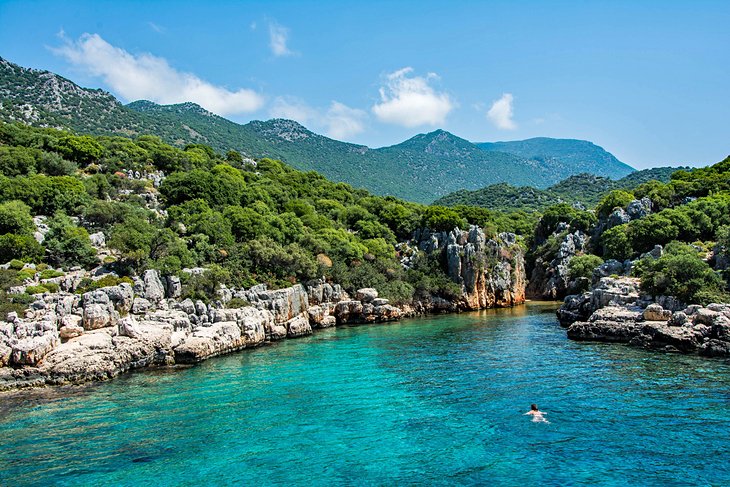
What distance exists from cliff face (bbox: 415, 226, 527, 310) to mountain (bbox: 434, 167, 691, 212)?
6254 centimetres

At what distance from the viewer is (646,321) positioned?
32.9 m

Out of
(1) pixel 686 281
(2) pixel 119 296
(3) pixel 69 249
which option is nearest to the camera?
(2) pixel 119 296

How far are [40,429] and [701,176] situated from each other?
269 feet

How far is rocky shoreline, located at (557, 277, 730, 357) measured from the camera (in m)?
28.0

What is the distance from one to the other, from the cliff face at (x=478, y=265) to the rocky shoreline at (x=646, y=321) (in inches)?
655

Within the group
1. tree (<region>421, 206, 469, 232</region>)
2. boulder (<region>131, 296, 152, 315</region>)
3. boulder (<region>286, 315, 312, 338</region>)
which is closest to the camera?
boulder (<region>131, 296, 152, 315</region>)

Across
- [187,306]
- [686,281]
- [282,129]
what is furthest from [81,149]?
[282,129]

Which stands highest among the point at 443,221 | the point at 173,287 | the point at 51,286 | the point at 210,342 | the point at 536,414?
the point at 443,221

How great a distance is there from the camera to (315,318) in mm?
44938

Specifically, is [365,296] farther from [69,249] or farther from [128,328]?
[69,249]

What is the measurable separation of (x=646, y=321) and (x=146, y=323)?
113ft

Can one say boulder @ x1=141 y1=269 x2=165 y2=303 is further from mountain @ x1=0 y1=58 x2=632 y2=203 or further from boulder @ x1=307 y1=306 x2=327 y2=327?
mountain @ x1=0 y1=58 x2=632 y2=203

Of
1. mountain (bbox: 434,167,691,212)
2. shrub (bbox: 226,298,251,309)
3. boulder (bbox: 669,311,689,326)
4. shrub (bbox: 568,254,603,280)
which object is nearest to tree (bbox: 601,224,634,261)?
shrub (bbox: 568,254,603,280)

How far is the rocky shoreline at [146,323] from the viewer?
2509 cm
